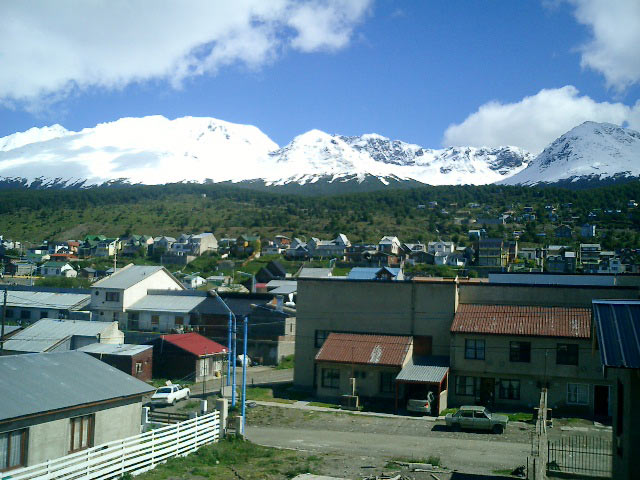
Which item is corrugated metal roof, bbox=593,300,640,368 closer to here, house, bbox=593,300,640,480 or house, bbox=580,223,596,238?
house, bbox=593,300,640,480

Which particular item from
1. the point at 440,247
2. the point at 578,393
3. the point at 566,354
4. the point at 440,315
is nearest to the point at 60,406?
the point at 440,315

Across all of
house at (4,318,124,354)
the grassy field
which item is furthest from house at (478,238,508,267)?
the grassy field

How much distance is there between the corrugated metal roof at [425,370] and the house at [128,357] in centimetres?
1746

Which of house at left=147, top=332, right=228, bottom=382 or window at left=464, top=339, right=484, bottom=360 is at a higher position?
window at left=464, top=339, right=484, bottom=360

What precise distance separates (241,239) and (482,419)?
4556 inches

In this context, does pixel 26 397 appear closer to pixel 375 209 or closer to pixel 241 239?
pixel 241 239

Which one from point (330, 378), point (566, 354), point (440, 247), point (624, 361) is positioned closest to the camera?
point (624, 361)

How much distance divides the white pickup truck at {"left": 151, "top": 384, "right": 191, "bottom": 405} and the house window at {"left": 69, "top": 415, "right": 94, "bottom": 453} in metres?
15.0

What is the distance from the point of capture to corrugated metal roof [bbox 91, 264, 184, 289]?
68000 millimetres

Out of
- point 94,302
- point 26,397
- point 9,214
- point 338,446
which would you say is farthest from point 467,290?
point 9,214

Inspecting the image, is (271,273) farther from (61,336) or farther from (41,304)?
(61,336)

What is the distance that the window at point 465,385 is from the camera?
3731 centimetres

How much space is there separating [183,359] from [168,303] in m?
22.8

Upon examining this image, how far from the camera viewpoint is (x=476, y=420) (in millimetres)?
30109
